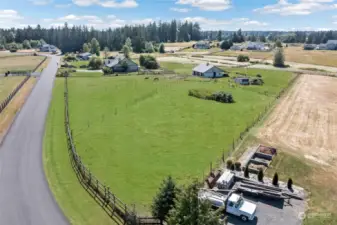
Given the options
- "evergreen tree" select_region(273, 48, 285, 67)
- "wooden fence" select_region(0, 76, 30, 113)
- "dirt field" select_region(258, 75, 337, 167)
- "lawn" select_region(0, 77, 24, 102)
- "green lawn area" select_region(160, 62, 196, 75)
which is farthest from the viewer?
"evergreen tree" select_region(273, 48, 285, 67)

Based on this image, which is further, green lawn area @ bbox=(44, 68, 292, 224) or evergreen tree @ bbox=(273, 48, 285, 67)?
evergreen tree @ bbox=(273, 48, 285, 67)

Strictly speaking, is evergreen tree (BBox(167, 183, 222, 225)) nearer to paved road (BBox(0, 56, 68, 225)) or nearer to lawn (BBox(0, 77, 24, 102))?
paved road (BBox(0, 56, 68, 225))

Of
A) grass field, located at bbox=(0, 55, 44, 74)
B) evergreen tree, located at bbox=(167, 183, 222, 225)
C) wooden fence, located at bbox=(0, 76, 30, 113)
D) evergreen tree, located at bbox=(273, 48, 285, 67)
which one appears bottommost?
wooden fence, located at bbox=(0, 76, 30, 113)

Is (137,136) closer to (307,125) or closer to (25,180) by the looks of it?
(25,180)

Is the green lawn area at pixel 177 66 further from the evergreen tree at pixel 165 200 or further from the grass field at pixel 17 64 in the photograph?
the evergreen tree at pixel 165 200

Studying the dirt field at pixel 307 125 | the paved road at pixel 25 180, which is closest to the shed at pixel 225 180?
the dirt field at pixel 307 125

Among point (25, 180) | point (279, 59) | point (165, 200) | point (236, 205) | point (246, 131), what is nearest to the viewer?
point (165, 200)

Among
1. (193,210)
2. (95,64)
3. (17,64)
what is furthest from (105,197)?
(17,64)

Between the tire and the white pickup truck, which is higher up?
the white pickup truck

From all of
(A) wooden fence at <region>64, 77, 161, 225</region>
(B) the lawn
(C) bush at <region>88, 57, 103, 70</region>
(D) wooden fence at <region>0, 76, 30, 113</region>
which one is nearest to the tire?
(A) wooden fence at <region>64, 77, 161, 225</region>
